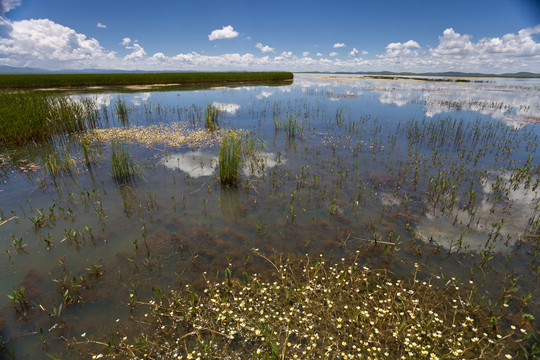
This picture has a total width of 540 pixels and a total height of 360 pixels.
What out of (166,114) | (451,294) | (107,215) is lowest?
(451,294)

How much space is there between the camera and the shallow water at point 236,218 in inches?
188

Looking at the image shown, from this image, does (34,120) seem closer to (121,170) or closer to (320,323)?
(121,170)

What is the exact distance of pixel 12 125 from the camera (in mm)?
12227

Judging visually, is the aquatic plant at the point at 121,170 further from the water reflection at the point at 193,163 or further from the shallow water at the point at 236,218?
the water reflection at the point at 193,163

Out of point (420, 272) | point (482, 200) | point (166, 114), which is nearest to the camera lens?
point (420, 272)

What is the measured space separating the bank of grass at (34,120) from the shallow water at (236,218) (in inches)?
59.6

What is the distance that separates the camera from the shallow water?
15.6 feet

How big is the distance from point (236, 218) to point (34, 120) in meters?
14.3

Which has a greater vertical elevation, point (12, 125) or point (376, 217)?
point (12, 125)

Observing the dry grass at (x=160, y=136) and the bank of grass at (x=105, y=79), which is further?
the bank of grass at (x=105, y=79)

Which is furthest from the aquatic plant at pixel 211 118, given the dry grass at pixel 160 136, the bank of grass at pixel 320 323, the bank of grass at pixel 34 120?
the bank of grass at pixel 320 323

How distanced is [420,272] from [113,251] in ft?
23.1

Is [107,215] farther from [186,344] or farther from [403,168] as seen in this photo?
[403,168]

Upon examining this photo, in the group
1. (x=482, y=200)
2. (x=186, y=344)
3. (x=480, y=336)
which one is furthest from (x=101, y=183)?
(x=482, y=200)
